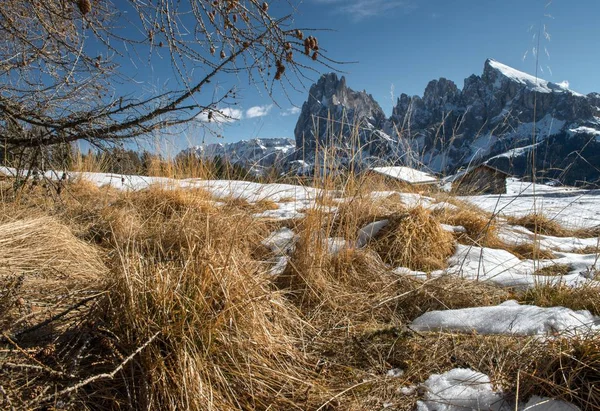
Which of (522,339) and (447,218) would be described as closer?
(522,339)

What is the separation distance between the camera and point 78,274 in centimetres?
162

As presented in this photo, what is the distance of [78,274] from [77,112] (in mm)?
1124

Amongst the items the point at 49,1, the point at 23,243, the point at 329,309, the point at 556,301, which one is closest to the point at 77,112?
the point at 49,1

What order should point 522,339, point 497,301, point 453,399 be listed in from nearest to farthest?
point 453,399
point 522,339
point 497,301

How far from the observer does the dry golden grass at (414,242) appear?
2186 millimetres

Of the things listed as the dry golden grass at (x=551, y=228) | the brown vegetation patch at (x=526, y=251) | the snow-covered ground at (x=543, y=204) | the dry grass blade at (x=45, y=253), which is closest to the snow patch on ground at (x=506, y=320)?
the snow-covered ground at (x=543, y=204)

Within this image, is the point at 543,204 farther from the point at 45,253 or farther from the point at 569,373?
the point at 45,253

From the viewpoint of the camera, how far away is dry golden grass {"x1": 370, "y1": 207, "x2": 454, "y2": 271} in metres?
2.19

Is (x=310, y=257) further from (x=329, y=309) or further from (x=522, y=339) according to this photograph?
(x=522, y=339)

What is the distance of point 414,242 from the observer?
7.54 ft

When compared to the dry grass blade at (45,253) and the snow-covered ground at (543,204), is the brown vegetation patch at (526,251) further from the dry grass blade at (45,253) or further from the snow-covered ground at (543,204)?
the dry grass blade at (45,253)

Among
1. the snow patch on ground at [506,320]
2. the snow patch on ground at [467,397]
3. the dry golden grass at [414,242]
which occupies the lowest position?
the snow patch on ground at [467,397]

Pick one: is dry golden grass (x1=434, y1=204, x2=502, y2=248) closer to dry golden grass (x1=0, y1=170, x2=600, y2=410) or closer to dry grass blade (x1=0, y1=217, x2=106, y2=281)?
dry golden grass (x1=0, y1=170, x2=600, y2=410)

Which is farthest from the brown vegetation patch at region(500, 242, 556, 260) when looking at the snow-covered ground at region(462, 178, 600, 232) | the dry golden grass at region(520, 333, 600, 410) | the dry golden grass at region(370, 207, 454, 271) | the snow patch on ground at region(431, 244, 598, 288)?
the dry golden grass at region(520, 333, 600, 410)
